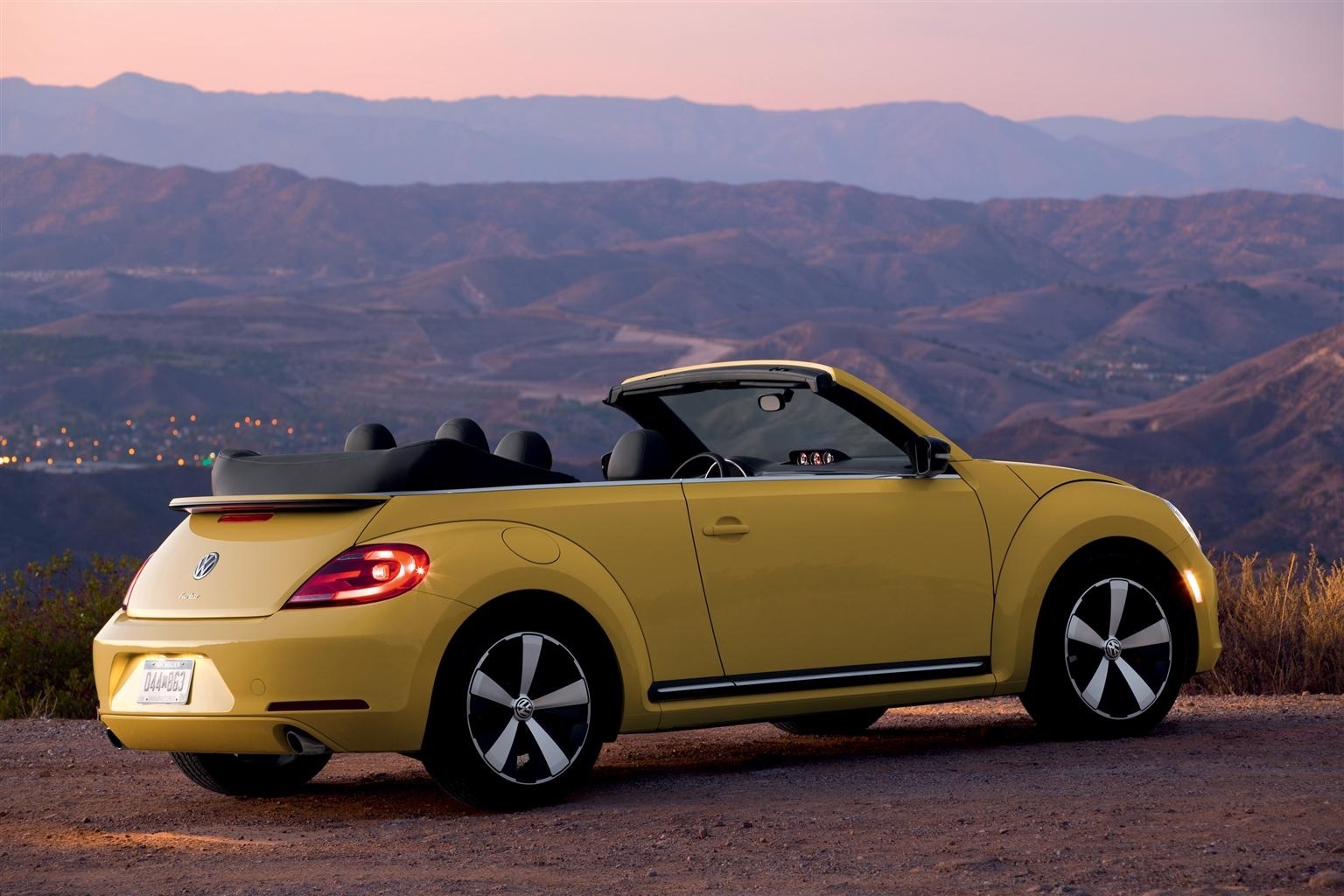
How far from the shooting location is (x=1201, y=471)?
106 metres

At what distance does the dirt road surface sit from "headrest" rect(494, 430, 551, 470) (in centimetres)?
127

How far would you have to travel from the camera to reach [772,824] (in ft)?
20.6

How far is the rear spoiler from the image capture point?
6.29 m

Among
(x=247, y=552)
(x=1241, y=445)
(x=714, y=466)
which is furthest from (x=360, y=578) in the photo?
(x=1241, y=445)

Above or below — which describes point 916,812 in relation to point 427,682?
below

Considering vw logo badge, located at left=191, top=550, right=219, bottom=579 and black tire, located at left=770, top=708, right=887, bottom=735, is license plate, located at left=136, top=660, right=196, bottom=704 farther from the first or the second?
black tire, located at left=770, top=708, right=887, bottom=735

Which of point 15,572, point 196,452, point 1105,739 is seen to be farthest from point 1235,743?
point 196,452

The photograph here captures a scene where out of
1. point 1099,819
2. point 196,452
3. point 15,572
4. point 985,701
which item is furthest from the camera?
point 196,452

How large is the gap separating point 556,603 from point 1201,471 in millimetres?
103537

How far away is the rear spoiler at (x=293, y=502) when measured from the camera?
20.6 feet

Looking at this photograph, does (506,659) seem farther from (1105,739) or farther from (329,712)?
(1105,739)

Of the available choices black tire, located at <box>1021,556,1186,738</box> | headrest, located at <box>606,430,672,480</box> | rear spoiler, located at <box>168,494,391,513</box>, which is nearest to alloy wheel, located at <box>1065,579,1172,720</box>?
black tire, located at <box>1021,556,1186,738</box>

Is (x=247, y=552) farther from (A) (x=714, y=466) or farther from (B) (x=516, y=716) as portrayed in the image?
(A) (x=714, y=466)

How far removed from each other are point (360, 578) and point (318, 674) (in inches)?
13.2
